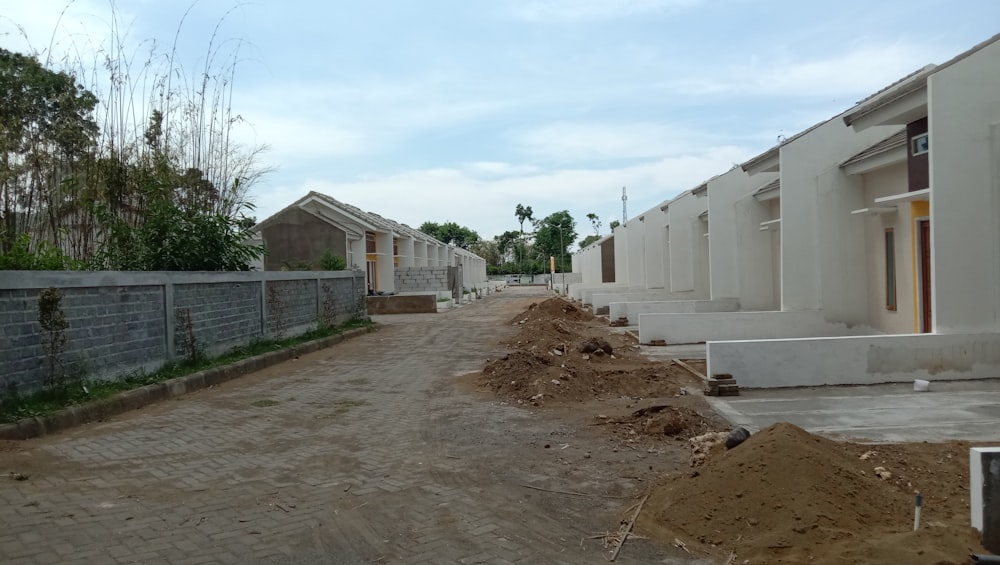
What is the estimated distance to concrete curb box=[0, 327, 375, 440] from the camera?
7242 mm

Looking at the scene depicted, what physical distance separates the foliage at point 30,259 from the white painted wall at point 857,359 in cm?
928

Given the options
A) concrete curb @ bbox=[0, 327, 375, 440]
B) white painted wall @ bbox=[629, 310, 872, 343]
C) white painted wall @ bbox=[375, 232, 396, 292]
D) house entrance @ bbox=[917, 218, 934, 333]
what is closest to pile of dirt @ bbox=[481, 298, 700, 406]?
white painted wall @ bbox=[629, 310, 872, 343]

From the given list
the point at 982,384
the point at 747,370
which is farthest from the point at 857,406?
the point at 982,384

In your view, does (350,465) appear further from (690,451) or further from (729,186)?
(729,186)

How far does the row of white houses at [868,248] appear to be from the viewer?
942 cm

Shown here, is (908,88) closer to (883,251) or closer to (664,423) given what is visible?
(883,251)

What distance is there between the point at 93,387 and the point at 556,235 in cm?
8287

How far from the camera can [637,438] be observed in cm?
726

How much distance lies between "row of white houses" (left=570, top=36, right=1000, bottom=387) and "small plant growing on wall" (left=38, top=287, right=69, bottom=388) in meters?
8.62

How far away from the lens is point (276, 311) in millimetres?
16203

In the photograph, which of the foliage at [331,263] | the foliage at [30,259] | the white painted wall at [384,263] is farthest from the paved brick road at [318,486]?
the white painted wall at [384,263]

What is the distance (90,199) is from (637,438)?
35.4ft

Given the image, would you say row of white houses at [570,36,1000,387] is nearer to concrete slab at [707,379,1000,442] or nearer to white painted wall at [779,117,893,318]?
white painted wall at [779,117,893,318]

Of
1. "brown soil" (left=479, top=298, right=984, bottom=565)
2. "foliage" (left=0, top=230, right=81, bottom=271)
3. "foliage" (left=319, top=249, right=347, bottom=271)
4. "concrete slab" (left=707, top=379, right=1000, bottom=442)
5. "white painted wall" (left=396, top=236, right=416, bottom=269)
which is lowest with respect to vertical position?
"concrete slab" (left=707, top=379, right=1000, bottom=442)
